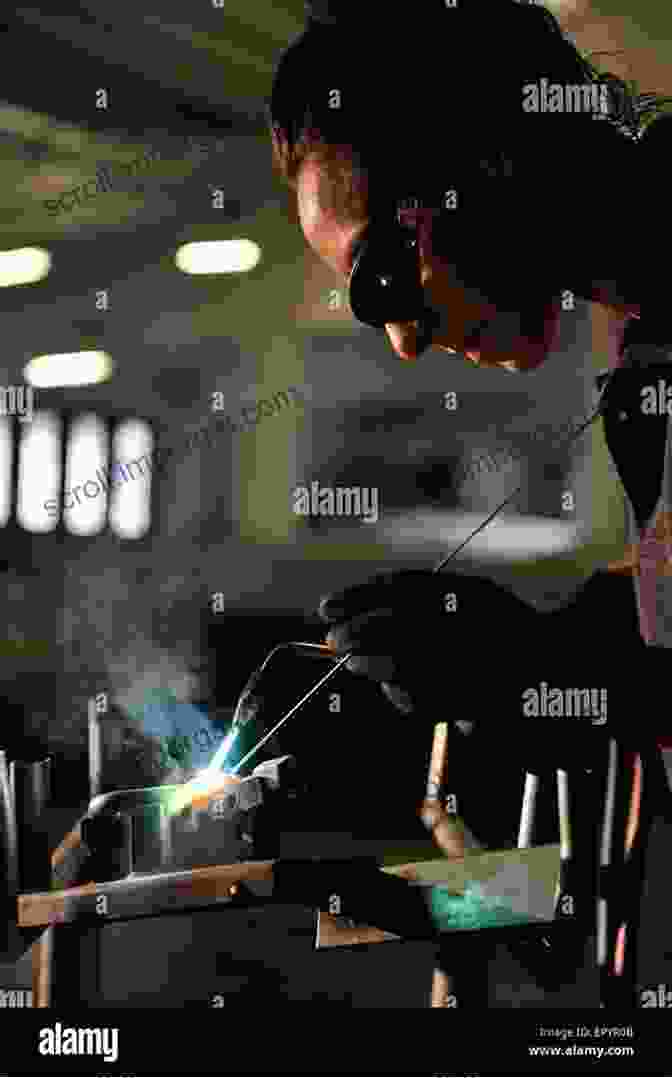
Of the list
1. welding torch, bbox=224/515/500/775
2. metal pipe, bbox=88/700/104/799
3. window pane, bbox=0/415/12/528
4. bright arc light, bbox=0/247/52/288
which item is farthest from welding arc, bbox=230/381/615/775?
bright arc light, bbox=0/247/52/288

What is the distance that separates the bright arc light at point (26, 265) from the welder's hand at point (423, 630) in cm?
59

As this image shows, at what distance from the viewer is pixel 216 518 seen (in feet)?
5.79

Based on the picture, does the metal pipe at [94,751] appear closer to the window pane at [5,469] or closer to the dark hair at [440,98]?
the window pane at [5,469]

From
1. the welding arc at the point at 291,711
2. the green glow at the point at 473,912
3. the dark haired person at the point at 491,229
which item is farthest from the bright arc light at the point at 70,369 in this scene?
the green glow at the point at 473,912

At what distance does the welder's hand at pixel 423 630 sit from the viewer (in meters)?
1.60

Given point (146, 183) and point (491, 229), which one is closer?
point (491, 229)

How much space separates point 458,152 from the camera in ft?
5.43

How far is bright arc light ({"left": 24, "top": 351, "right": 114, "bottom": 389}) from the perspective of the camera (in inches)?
70.6

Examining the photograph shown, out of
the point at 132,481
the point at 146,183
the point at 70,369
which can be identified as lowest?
the point at 132,481

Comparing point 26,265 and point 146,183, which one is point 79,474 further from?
point 146,183

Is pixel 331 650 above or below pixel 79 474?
below

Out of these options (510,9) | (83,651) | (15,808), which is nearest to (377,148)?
(510,9)

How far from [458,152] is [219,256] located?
34 cm

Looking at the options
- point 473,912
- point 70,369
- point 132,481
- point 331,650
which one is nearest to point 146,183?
point 70,369
